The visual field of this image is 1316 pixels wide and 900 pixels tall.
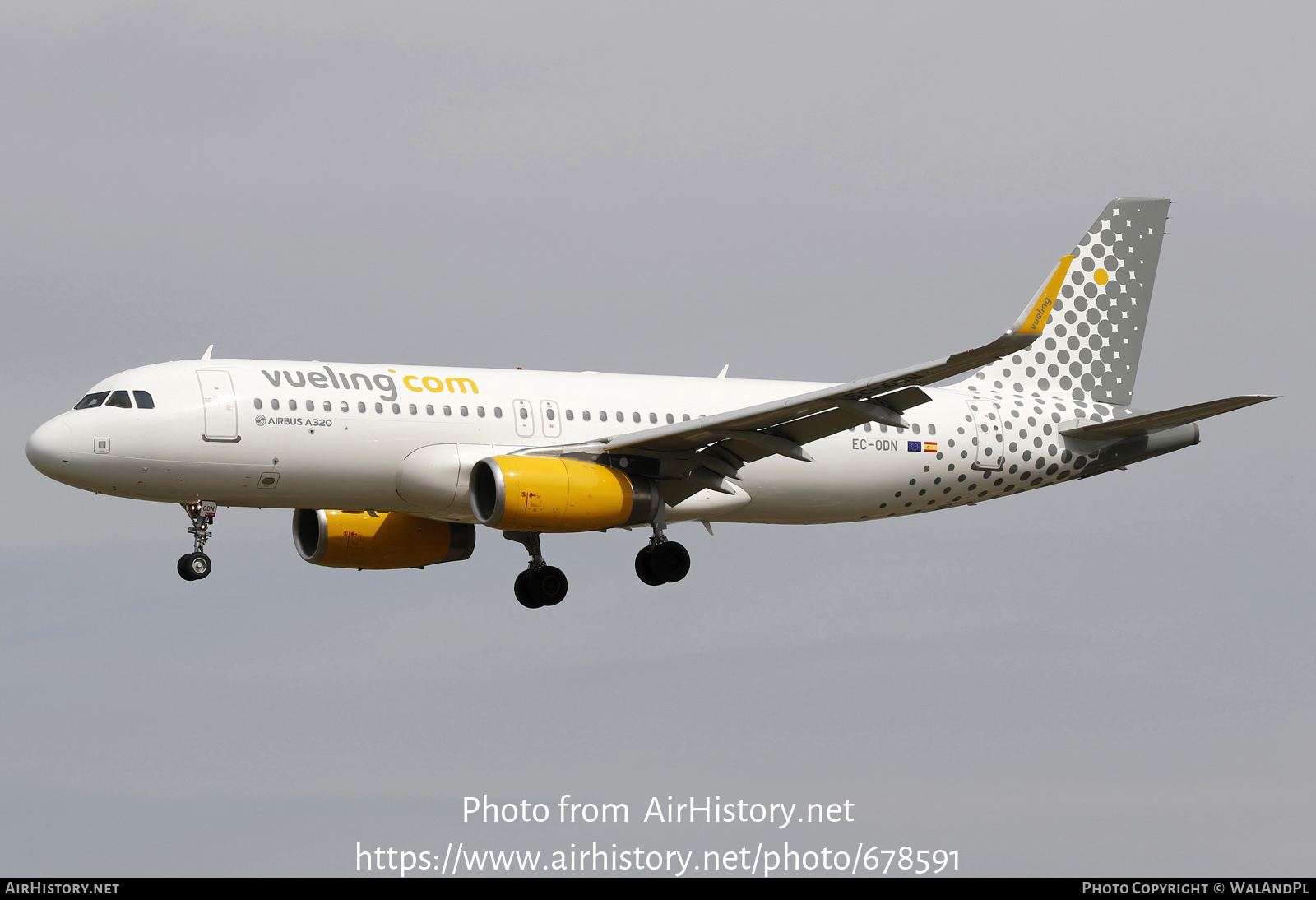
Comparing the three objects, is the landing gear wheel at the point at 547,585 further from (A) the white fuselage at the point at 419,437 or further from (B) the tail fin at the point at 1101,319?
(B) the tail fin at the point at 1101,319

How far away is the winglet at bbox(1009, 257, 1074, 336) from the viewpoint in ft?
95.4

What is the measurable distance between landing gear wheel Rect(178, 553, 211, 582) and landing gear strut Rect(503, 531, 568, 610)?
7001 millimetres

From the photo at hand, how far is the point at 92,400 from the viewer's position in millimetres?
31906

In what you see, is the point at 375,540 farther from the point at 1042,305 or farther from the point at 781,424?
the point at 1042,305

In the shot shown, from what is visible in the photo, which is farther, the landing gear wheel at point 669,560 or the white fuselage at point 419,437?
→ the landing gear wheel at point 669,560

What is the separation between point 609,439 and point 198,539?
7.83 meters

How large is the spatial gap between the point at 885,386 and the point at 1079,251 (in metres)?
12.3

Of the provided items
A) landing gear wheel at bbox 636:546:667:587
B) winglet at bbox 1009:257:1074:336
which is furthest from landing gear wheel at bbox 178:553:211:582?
winglet at bbox 1009:257:1074:336

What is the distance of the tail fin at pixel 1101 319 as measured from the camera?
131 ft

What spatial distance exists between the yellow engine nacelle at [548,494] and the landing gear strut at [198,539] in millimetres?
4796

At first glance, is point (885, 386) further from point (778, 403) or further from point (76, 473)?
point (76, 473)

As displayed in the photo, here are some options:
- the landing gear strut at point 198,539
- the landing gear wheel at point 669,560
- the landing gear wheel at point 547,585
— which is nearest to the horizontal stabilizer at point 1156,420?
the landing gear wheel at point 669,560

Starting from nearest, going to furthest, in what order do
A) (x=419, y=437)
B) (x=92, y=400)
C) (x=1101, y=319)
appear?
(x=92, y=400) → (x=419, y=437) → (x=1101, y=319)

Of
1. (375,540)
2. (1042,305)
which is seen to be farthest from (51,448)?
(1042,305)
